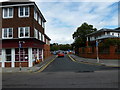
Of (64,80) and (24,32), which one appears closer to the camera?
(64,80)

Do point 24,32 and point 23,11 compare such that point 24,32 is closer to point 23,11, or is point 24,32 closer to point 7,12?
point 23,11

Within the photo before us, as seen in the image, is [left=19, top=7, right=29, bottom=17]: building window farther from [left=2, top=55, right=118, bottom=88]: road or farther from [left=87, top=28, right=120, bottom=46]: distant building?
[left=87, top=28, right=120, bottom=46]: distant building

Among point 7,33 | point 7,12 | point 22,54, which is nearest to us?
point 22,54

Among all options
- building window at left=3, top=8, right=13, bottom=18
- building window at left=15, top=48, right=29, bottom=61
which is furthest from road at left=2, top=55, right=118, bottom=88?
building window at left=3, top=8, right=13, bottom=18

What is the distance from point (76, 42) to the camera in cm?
5138

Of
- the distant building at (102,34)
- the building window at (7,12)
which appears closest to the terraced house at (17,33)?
the building window at (7,12)

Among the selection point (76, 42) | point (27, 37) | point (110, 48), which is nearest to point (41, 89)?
point (27, 37)

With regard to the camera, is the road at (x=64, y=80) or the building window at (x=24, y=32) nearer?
the road at (x=64, y=80)

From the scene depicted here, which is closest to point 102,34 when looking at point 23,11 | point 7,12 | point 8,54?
point 23,11

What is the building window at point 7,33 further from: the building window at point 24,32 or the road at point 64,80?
the road at point 64,80

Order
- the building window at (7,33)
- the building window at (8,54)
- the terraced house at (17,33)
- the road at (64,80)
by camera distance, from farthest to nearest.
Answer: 1. the building window at (7,33)
2. the building window at (8,54)
3. the terraced house at (17,33)
4. the road at (64,80)

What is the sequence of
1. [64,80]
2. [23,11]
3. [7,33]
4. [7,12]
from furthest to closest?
[7,12] → [7,33] → [23,11] → [64,80]

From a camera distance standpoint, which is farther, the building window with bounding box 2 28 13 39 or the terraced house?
the building window with bounding box 2 28 13 39

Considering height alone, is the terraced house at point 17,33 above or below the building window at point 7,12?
below
